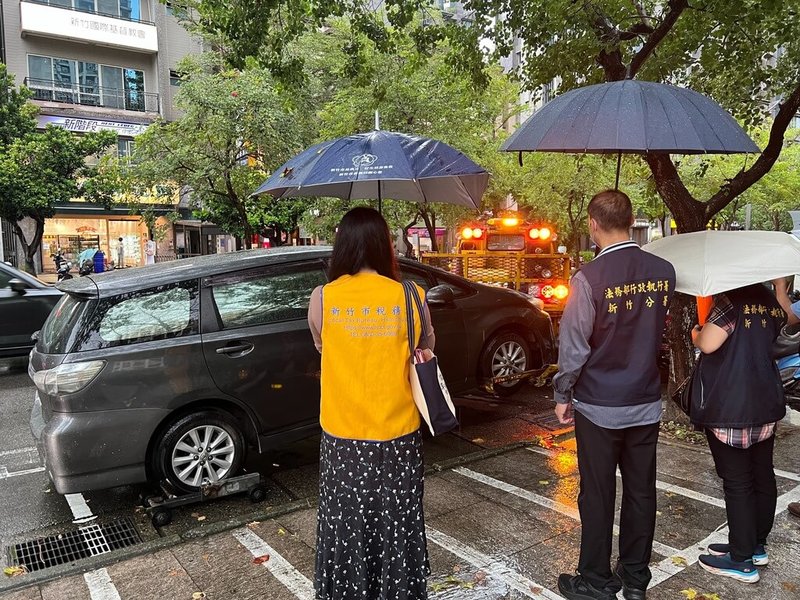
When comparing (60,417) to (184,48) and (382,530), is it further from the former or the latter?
(184,48)

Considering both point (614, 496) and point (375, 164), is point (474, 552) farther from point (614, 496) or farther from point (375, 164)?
point (375, 164)

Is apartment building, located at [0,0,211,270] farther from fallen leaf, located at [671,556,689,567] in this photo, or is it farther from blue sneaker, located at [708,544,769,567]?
blue sneaker, located at [708,544,769,567]

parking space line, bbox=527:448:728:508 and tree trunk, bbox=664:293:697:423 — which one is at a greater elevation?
tree trunk, bbox=664:293:697:423

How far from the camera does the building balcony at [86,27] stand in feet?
80.9

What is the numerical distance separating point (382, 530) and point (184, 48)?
3076cm

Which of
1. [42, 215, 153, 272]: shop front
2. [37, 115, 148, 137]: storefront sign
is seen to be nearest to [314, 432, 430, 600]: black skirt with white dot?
[37, 115, 148, 137]: storefront sign

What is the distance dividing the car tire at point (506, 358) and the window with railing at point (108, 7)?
2693 centimetres

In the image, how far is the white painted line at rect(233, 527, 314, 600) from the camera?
3273 mm

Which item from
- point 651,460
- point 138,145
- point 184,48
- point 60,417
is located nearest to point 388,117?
point 138,145

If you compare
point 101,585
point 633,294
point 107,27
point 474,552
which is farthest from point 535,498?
point 107,27

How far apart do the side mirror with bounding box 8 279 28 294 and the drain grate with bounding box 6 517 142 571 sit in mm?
5981

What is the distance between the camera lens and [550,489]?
4.49 m

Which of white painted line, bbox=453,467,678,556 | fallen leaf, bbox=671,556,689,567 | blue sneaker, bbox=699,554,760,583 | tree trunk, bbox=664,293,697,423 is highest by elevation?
tree trunk, bbox=664,293,697,423

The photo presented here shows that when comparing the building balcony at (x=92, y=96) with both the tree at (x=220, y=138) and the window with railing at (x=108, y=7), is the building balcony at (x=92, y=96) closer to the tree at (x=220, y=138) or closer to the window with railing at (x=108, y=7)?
the window with railing at (x=108, y=7)
